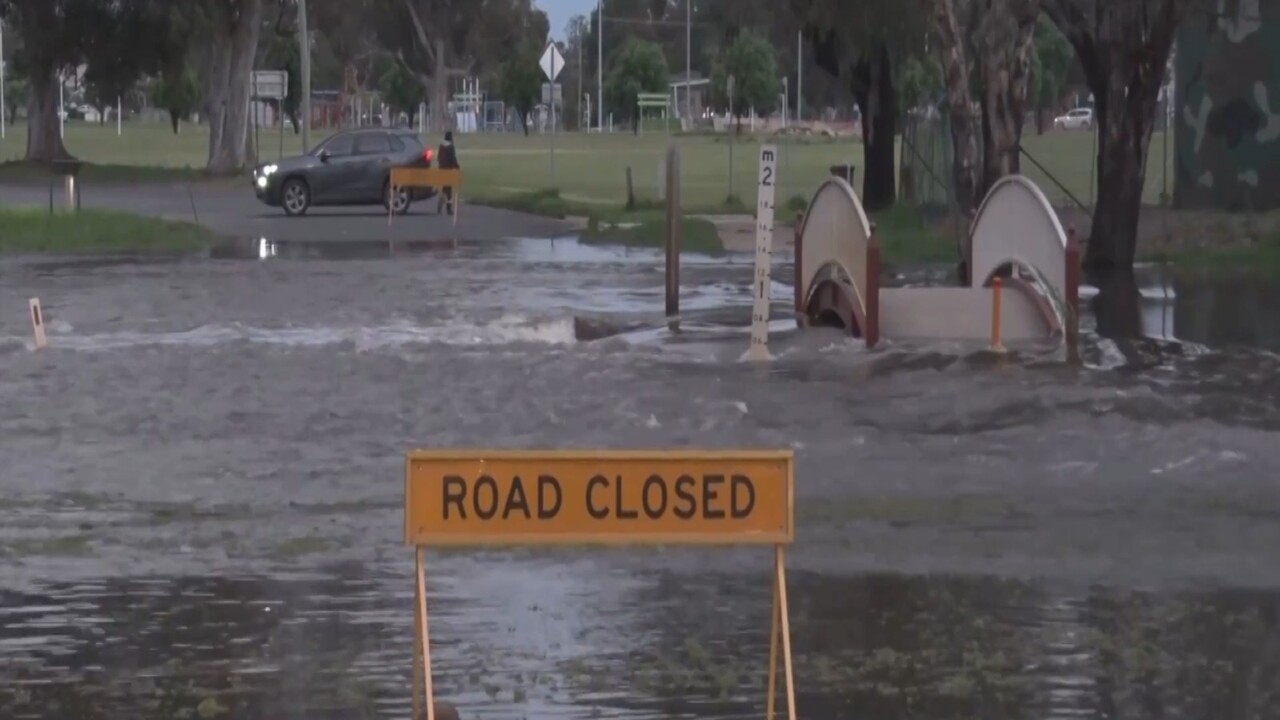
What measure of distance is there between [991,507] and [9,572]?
501 cm

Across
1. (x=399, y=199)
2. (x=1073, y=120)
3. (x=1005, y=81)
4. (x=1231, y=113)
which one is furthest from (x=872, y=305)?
(x=1073, y=120)

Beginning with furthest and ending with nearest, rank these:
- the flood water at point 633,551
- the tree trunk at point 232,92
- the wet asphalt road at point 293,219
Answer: the tree trunk at point 232,92 < the wet asphalt road at point 293,219 < the flood water at point 633,551

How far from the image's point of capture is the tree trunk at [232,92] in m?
56.2

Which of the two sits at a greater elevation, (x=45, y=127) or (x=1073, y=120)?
(x=1073, y=120)

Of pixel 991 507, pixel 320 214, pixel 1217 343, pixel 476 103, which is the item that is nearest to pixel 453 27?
pixel 476 103

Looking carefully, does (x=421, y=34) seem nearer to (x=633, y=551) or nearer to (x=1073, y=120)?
(x=1073, y=120)

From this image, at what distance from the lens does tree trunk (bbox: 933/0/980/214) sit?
23125 millimetres

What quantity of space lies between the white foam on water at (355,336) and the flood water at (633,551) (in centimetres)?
8

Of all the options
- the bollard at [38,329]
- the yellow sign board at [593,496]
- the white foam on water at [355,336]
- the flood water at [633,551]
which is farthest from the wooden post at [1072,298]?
the yellow sign board at [593,496]

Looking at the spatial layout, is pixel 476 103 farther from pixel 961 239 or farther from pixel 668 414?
pixel 668 414

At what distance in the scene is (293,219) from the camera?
3841 centimetres

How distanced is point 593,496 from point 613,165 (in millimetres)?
59141

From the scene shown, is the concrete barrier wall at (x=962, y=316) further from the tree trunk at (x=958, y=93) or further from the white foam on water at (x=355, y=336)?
the tree trunk at (x=958, y=93)

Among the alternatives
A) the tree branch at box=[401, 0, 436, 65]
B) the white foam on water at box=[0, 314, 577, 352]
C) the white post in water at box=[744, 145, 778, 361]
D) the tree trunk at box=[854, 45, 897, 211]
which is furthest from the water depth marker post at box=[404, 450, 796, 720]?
the tree branch at box=[401, 0, 436, 65]
